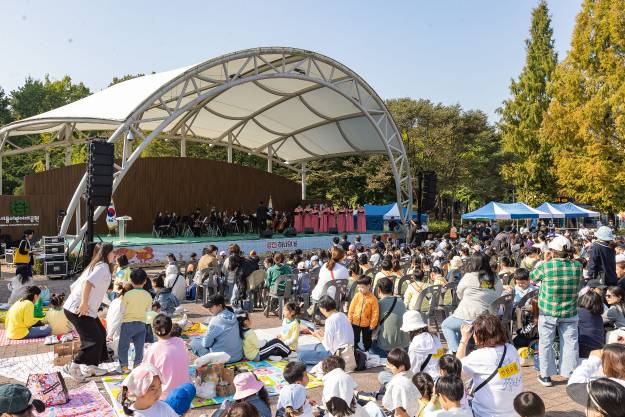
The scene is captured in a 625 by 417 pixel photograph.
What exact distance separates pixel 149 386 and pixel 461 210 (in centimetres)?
4275

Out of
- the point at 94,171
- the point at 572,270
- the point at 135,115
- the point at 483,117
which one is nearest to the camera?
the point at 572,270

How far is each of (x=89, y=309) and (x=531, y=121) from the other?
32.9m

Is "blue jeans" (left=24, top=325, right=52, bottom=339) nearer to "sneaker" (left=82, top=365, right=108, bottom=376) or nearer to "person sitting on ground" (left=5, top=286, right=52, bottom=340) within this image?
"person sitting on ground" (left=5, top=286, right=52, bottom=340)

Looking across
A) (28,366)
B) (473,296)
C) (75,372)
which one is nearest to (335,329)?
(473,296)

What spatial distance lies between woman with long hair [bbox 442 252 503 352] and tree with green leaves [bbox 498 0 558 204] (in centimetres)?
2764

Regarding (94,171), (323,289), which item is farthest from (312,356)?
(94,171)

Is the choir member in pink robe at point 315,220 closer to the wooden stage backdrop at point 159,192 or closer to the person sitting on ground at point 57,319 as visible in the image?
the wooden stage backdrop at point 159,192

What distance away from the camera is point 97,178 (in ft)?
39.1

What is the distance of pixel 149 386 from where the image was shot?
2.92m

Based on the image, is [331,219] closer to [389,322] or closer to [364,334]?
[364,334]

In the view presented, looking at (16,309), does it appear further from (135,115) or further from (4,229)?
(4,229)

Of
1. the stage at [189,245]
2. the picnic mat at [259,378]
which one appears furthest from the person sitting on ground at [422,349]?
the stage at [189,245]

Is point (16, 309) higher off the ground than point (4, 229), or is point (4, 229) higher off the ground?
point (4, 229)

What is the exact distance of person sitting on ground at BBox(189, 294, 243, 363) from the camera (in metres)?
5.43
